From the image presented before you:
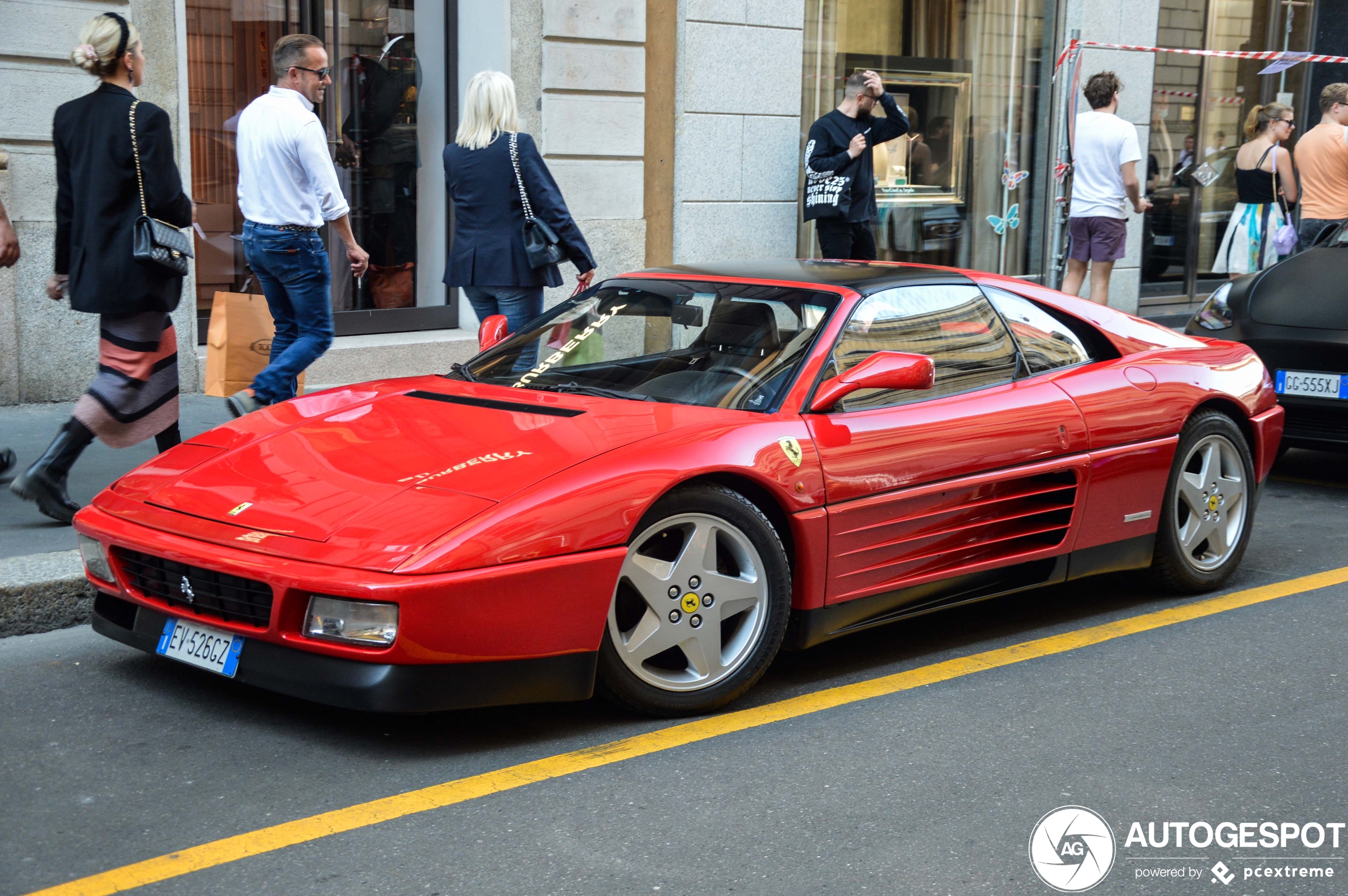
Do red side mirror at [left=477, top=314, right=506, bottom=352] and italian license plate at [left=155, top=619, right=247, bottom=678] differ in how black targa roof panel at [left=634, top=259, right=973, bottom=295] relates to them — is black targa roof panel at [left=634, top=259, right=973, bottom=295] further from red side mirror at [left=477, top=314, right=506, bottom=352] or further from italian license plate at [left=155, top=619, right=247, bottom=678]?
italian license plate at [left=155, top=619, right=247, bottom=678]

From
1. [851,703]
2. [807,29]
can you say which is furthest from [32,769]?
[807,29]

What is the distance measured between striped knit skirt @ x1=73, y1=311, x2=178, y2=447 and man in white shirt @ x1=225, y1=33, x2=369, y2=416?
637mm

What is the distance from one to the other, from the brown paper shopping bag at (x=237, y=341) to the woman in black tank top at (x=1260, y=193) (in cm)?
839

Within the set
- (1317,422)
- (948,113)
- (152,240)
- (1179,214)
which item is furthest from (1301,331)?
(1179,214)

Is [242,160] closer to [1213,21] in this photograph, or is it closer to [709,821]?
[709,821]

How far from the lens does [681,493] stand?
3879 millimetres

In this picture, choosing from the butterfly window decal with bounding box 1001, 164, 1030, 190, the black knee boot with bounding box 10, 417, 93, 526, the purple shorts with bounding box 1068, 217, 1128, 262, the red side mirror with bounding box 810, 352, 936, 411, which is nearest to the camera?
the red side mirror with bounding box 810, 352, 936, 411

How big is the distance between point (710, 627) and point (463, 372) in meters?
1.51

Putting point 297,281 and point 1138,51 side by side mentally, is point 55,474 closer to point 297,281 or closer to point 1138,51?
point 297,281

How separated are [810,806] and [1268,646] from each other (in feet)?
7.06

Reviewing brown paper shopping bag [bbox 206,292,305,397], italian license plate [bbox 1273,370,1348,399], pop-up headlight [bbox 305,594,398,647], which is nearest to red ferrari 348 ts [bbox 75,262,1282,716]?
pop-up headlight [bbox 305,594,398,647]

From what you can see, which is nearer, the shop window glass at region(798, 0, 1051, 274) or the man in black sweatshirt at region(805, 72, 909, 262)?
the man in black sweatshirt at region(805, 72, 909, 262)

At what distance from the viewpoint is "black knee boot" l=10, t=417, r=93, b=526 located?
220 inches

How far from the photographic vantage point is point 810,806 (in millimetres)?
3396
